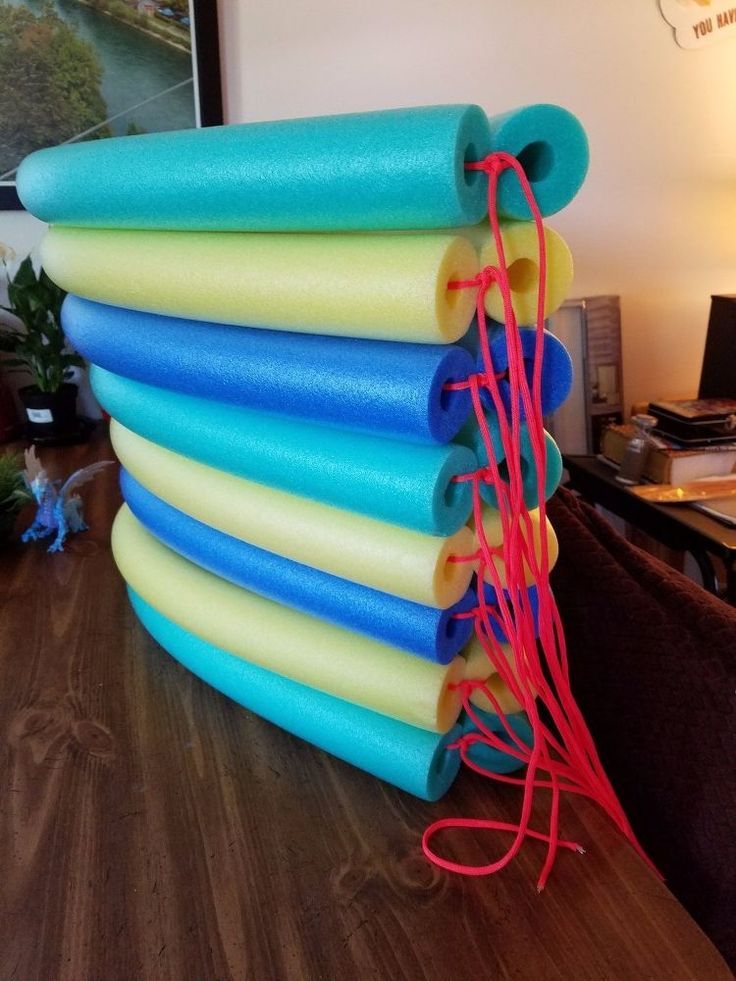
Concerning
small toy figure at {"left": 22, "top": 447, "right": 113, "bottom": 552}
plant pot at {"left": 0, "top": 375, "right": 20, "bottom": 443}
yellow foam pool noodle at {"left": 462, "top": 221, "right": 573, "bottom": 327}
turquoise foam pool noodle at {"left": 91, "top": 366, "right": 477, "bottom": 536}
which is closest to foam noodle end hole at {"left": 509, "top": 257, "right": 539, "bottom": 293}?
yellow foam pool noodle at {"left": 462, "top": 221, "right": 573, "bottom": 327}

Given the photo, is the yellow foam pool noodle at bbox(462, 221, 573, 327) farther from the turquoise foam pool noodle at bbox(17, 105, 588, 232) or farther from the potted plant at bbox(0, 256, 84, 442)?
the potted plant at bbox(0, 256, 84, 442)

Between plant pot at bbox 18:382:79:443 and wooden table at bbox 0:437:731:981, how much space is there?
0.90 metres

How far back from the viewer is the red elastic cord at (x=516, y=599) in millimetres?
470

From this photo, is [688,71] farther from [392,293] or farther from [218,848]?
[218,848]

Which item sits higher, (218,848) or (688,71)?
(688,71)

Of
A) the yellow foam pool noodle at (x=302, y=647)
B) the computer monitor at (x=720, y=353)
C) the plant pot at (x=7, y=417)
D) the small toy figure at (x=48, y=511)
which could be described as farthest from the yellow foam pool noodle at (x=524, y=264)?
the computer monitor at (x=720, y=353)

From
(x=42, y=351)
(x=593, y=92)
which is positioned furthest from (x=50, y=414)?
(x=593, y=92)

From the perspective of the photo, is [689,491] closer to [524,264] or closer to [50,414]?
[524,264]

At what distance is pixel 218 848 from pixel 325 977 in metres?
0.13

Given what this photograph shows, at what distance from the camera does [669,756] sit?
2.38 feet

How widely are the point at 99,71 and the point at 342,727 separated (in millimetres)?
1533

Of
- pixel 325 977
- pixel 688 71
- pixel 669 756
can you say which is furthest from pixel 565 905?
pixel 688 71

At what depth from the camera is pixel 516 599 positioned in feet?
1.72

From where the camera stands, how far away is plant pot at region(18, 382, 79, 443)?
4.95 ft
